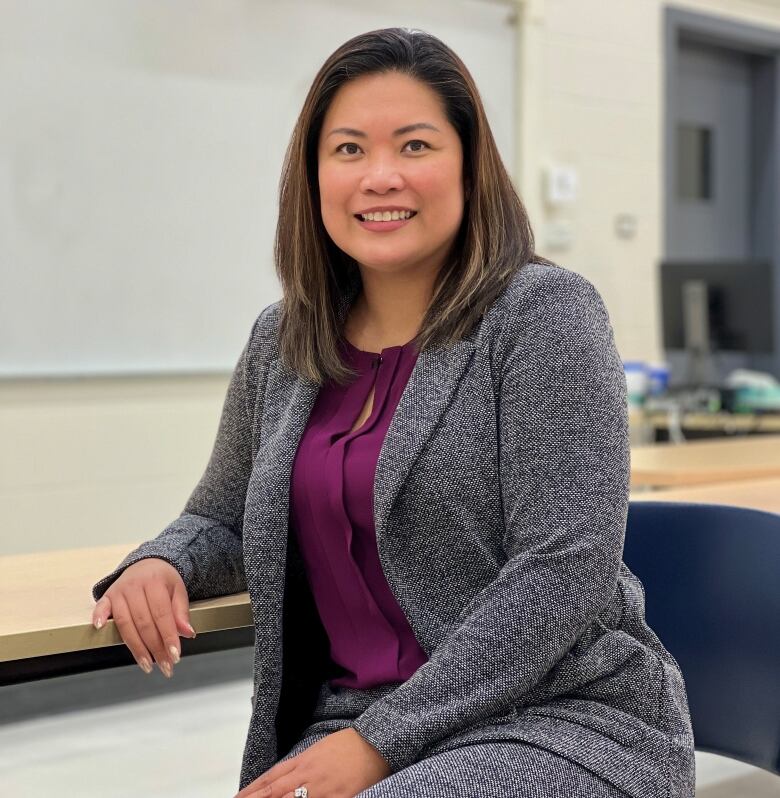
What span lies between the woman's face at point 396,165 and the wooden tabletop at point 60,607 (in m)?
0.45

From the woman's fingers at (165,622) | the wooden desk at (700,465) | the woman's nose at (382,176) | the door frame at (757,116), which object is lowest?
the wooden desk at (700,465)

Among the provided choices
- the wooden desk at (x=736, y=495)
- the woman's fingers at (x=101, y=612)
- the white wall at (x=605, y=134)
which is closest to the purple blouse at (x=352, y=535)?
the woman's fingers at (x=101, y=612)

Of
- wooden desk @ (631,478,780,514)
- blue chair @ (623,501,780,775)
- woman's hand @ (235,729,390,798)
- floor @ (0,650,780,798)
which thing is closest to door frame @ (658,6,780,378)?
floor @ (0,650,780,798)

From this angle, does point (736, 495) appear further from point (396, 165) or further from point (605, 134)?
point (605, 134)

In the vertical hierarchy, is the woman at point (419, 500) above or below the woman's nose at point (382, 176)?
below

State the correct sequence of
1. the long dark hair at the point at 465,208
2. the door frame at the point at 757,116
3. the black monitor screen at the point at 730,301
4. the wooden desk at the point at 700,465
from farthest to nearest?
the door frame at the point at 757,116
the black monitor screen at the point at 730,301
the wooden desk at the point at 700,465
the long dark hair at the point at 465,208

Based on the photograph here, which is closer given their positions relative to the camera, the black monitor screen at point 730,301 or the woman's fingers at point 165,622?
the woman's fingers at point 165,622

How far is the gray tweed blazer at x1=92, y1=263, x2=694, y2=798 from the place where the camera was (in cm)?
117

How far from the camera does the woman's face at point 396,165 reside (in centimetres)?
135

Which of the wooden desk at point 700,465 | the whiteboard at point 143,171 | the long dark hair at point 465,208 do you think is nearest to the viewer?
the long dark hair at point 465,208

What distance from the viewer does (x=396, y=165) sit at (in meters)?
1.35

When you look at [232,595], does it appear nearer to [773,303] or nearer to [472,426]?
[472,426]

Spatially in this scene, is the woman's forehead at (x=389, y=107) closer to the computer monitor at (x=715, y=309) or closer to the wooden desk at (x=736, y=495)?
the wooden desk at (x=736, y=495)

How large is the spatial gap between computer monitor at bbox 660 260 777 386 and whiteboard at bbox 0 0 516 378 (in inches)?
56.3
